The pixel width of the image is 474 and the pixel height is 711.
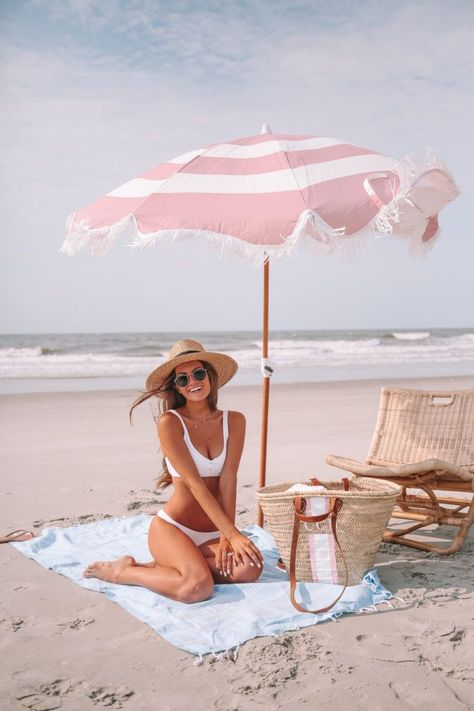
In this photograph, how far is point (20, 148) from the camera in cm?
1085

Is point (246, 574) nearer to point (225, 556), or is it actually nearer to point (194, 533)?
point (225, 556)

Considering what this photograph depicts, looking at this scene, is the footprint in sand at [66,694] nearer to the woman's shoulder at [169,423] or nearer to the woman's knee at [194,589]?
the woman's knee at [194,589]

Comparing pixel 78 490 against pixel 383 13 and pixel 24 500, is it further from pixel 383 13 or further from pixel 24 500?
pixel 383 13

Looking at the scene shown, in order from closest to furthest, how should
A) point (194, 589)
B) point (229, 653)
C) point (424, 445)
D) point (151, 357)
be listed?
point (229, 653), point (194, 589), point (424, 445), point (151, 357)

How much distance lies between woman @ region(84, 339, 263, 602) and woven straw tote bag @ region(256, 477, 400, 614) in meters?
0.20

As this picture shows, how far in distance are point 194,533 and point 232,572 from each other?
0.28m

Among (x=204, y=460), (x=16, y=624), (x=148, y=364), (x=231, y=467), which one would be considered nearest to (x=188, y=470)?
(x=204, y=460)

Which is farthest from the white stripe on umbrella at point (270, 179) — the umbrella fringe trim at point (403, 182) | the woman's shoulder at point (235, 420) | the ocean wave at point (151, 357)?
the ocean wave at point (151, 357)

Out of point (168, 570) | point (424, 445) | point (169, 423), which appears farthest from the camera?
point (424, 445)

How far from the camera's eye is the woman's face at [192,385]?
3.53m

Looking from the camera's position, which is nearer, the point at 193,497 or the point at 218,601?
the point at 218,601

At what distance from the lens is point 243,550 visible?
10.6ft

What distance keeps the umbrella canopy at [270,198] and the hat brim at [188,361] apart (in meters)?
0.57

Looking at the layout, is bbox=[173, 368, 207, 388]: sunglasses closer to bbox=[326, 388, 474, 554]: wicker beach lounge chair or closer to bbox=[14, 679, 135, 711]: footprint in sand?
bbox=[326, 388, 474, 554]: wicker beach lounge chair
